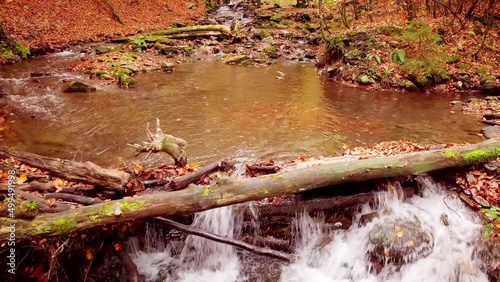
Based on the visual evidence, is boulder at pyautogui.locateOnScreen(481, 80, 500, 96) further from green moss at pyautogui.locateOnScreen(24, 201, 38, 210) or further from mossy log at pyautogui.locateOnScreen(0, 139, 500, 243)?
green moss at pyautogui.locateOnScreen(24, 201, 38, 210)

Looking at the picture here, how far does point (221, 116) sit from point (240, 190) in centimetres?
614

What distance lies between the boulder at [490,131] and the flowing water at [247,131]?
0.78 feet

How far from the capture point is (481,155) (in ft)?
16.7

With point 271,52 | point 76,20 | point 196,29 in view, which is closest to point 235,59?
point 271,52

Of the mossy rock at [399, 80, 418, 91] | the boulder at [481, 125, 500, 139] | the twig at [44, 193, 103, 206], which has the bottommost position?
the boulder at [481, 125, 500, 139]

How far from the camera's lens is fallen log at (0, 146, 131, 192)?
4.48 metres

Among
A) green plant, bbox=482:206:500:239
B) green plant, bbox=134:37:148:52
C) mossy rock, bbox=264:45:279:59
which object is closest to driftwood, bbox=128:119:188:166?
green plant, bbox=482:206:500:239

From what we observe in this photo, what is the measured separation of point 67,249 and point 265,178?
2481 millimetres

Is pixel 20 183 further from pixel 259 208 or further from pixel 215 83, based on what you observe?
pixel 215 83

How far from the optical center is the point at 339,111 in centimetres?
1066

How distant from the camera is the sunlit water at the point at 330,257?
14.4 ft

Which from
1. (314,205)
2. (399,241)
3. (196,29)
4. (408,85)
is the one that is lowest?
(399,241)

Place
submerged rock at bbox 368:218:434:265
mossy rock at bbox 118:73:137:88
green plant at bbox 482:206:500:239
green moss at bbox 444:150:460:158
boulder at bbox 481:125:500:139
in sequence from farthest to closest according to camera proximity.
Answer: mossy rock at bbox 118:73:137:88
boulder at bbox 481:125:500:139
green moss at bbox 444:150:460:158
green plant at bbox 482:206:500:239
submerged rock at bbox 368:218:434:265

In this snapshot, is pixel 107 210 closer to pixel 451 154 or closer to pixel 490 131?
pixel 451 154
